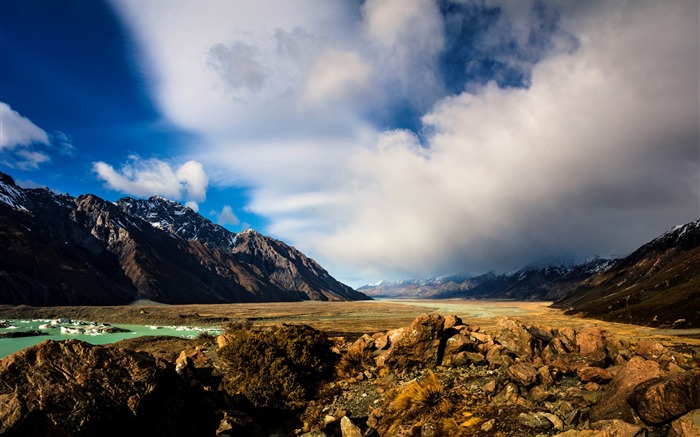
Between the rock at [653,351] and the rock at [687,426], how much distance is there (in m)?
8.98

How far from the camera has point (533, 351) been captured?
18719mm

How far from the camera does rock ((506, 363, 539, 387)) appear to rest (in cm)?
1342

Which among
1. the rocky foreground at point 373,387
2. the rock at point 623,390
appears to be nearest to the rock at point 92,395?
the rocky foreground at point 373,387

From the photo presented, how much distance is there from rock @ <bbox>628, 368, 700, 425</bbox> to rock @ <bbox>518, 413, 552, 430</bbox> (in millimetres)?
2478

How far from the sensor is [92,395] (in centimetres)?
950

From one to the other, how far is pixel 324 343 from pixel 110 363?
14523mm

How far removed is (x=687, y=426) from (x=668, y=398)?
100 cm

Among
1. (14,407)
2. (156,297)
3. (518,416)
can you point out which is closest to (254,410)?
(14,407)

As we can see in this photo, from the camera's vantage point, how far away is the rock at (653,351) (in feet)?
53.2

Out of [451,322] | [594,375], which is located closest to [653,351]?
[594,375]

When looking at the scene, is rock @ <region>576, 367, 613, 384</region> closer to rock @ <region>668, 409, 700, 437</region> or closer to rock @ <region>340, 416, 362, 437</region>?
rock @ <region>668, 409, 700, 437</region>

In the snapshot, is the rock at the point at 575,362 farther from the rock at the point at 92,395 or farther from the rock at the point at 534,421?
the rock at the point at 92,395

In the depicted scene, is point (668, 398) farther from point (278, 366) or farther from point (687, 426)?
point (278, 366)

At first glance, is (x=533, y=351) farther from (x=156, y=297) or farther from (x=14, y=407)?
(x=156, y=297)
